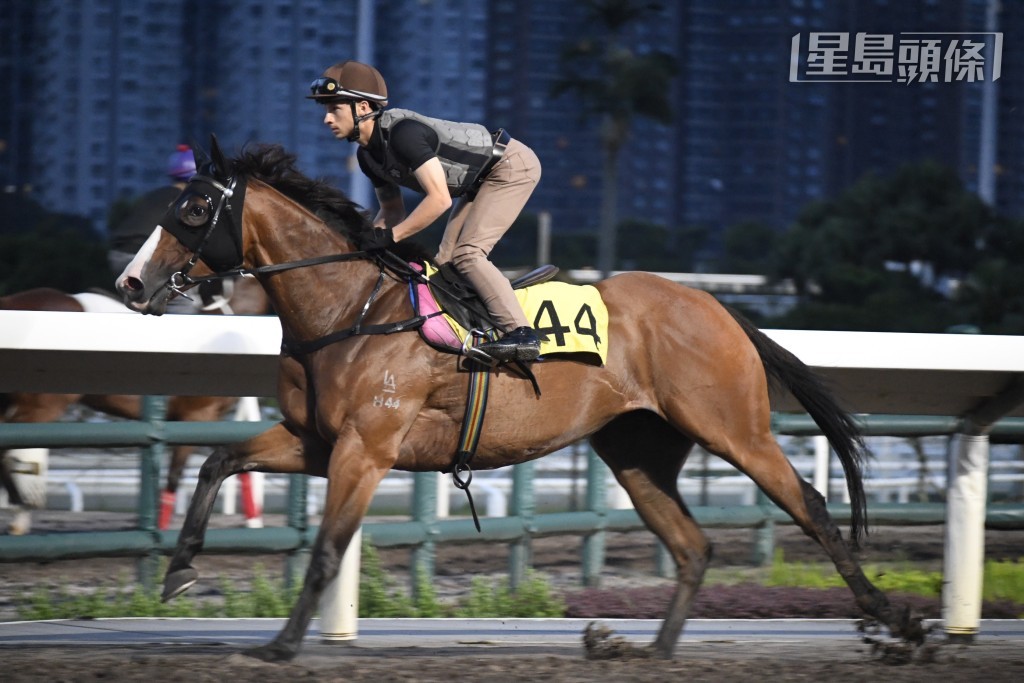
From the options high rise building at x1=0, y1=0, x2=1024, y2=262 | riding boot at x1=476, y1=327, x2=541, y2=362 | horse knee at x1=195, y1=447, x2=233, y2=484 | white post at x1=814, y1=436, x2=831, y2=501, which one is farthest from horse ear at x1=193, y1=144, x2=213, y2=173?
high rise building at x1=0, y1=0, x2=1024, y2=262

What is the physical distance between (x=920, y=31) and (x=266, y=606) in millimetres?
6480

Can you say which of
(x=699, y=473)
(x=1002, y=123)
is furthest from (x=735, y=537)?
(x=1002, y=123)

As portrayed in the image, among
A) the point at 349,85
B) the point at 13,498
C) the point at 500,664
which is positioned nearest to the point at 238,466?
the point at 500,664

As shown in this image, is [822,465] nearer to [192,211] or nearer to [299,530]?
[299,530]

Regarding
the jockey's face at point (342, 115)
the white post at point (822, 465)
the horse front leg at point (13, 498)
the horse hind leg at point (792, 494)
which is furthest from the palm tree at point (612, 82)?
the jockey's face at point (342, 115)

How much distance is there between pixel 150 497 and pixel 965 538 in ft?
11.3

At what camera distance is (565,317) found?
16.0ft

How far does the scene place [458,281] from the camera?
4809 millimetres

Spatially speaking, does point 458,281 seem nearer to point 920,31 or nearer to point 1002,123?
point 920,31

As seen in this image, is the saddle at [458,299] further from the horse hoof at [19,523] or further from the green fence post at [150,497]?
the horse hoof at [19,523]

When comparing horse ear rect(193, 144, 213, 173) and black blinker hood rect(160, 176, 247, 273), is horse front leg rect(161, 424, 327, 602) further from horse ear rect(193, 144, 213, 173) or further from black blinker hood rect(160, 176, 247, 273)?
horse ear rect(193, 144, 213, 173)

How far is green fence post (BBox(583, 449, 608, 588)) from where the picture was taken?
22.3ft

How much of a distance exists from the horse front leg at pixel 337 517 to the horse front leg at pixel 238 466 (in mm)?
263

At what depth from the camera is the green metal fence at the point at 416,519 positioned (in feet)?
17.9
